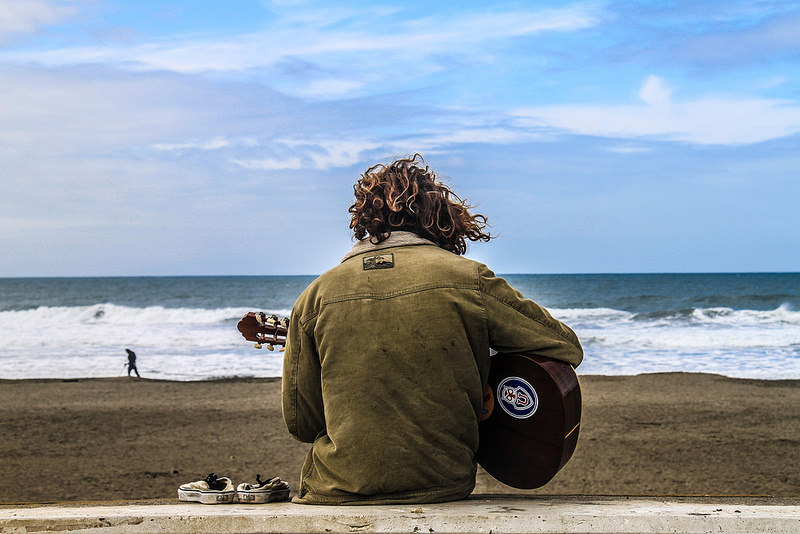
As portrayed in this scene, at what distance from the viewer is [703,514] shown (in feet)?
7.36

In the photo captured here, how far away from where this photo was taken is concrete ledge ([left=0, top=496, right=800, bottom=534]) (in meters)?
2.19

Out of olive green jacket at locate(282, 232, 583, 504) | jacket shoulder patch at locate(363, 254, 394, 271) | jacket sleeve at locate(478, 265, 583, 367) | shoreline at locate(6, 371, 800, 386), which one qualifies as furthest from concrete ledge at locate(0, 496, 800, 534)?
shoreline at locate(6, 371, 800, 386)

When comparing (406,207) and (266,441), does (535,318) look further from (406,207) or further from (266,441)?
(266,441)

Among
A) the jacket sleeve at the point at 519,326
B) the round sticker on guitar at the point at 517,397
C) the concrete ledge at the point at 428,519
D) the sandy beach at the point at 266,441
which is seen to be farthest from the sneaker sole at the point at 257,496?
the sandy beach at the point at 266,441

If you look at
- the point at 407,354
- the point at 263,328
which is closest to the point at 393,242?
the point at 407,354

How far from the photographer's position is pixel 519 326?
2.41 meters

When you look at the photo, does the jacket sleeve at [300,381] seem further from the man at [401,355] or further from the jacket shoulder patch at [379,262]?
the jacket shoulder patch at [379,262]

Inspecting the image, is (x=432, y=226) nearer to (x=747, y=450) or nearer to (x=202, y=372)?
(x=747, y=450)

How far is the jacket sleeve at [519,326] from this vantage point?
2.36 m

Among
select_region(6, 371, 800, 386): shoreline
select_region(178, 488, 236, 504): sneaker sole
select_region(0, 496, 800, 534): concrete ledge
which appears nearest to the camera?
select_region(0, 496, 800, 534): concrete ledge

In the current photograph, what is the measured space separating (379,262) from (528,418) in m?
0.81

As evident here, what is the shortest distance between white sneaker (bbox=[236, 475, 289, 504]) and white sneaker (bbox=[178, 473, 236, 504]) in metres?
0.04

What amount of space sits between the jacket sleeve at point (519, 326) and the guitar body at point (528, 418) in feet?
0.16

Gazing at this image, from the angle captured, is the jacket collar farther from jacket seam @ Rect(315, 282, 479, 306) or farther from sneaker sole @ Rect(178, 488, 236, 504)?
sneaker sole @ Rect(178, 488, 236, 504)
